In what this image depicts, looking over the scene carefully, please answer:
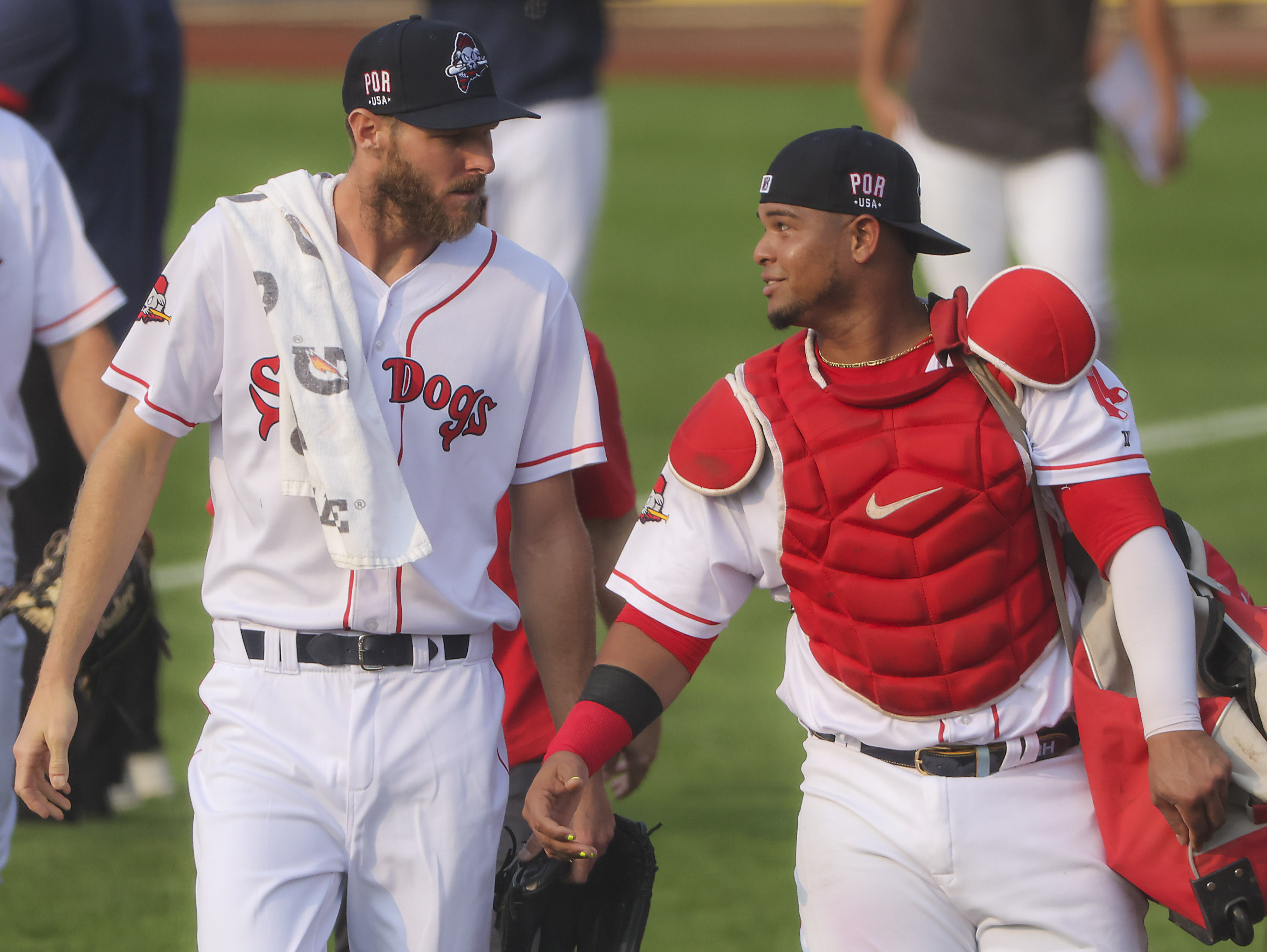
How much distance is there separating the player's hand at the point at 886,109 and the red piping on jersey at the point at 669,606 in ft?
13.5

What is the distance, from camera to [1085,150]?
23.4 ft

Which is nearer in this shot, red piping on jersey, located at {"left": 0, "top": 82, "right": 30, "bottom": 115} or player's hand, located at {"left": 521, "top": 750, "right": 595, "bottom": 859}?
player's hand, located at {"left": 521, "top": 750, "right": 595, "bottom": 859}

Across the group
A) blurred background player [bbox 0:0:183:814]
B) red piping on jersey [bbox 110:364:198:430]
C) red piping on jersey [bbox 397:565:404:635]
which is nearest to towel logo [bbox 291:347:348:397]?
red piping on jersey [bbox 110:364:198:430]

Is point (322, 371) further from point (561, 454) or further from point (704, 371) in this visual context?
point (704, 371)

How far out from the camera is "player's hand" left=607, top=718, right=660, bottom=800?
4.21 metres

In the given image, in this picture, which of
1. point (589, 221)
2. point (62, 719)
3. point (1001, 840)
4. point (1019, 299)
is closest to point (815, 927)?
point (1001, 840)

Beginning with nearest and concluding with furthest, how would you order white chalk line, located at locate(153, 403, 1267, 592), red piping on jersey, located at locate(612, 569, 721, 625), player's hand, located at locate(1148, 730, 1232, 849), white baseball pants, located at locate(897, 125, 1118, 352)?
player's hand, located at locate(1148, 730, 1232, 849) → red piping on jersey, located at locate(612, 569, 721, 625) → white baseball pants, located at locate(897, 125, 1118, 352) → white chalk line, located at locate(153, 403, 1267, 592)

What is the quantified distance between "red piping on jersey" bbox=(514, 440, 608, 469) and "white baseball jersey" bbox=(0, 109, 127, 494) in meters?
1.35

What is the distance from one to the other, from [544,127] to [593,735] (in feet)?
14.0

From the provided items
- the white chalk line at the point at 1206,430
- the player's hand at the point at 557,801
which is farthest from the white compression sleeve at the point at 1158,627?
the white chalk line at the point at 1206,430

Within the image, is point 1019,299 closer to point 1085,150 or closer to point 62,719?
point 62,719

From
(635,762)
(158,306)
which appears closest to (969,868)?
(635,762)

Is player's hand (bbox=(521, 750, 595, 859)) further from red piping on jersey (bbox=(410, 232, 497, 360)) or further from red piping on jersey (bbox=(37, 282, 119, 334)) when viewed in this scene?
red piping on jersey (bbox=(37, 282, 119, 334))

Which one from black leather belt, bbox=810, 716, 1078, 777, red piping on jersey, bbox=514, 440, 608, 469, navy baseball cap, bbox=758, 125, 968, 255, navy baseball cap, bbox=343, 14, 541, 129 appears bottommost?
black leather belt, bbox=810, 716, 1078, 777
